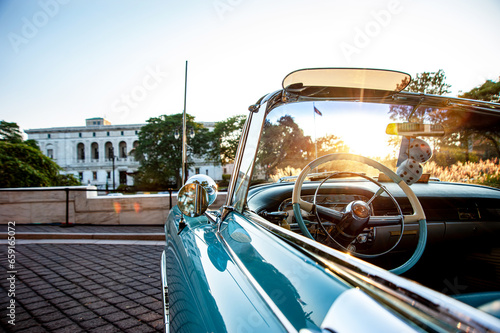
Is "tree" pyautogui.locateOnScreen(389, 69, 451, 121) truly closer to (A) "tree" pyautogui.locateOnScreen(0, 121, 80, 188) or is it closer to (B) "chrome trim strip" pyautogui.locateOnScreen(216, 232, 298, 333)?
(B) "chrome trim strip" pyautogui.locateOnScreen(216, 232, 298, 333)

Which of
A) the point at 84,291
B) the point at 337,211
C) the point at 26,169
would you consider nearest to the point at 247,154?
the point at 337,211

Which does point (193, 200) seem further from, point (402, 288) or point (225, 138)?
point (225, 138)

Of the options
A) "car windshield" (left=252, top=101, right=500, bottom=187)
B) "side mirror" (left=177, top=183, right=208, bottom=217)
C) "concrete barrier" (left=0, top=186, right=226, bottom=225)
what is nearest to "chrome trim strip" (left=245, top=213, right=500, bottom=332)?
"car windshield" (left=252, top=101, right=500, bottom=187)

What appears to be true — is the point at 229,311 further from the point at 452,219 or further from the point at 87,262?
the point at 87,262

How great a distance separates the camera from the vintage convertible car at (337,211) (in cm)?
77

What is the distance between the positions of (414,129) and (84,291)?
13.2 ft

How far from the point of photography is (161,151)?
4806cm

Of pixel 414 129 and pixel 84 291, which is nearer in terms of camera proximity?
pixel 414 129

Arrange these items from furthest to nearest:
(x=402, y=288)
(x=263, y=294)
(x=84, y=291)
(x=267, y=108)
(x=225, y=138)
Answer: (x=225, y=138) → (x=84, y=291) → (x=267, y=108) → (x=263, y=294) → (x=402, y=288)

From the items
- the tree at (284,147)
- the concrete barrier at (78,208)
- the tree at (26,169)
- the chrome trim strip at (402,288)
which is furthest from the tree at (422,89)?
the tree at (26,169)

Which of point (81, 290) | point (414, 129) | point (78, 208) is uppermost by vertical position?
point (414, 129)

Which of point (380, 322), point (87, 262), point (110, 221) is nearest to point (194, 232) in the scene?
point (380, 322)

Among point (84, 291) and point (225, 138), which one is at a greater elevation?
point (225, 138)

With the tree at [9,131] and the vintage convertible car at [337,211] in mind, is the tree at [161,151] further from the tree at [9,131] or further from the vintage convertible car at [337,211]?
the vintage convertible car at [337,211]
